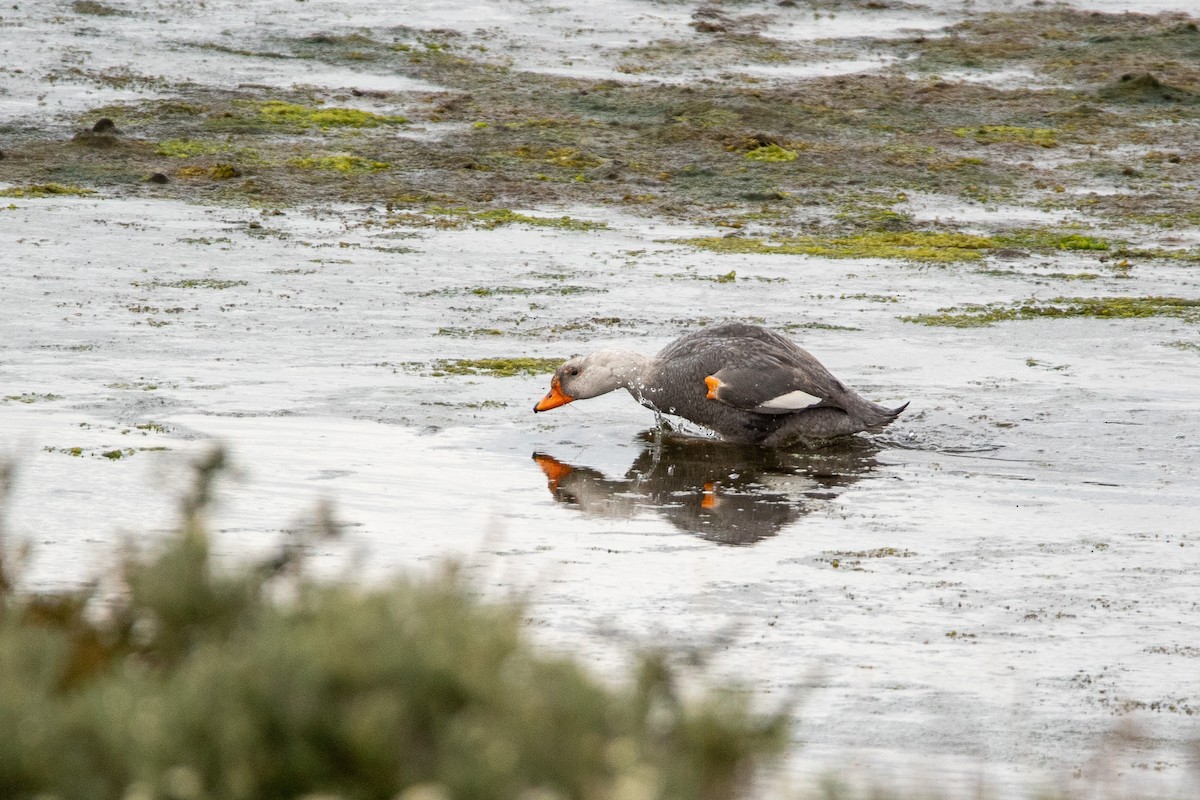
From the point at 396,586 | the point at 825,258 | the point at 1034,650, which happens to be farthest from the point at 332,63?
the point at 396,586

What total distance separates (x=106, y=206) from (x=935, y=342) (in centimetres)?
931

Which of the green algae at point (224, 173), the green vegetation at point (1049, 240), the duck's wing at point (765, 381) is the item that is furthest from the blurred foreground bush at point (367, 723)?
the green algae at point (224, 173)

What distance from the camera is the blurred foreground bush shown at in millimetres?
2986

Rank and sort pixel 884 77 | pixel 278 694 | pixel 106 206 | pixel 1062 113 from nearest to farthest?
pixel 278 694
pixel 106 206
pixel 1062 113
pixel 884 77

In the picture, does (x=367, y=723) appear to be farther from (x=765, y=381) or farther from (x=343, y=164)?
(x=343, y=164)

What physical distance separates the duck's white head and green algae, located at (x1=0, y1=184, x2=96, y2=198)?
30.7 ft

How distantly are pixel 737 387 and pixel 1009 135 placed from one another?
14.3 m

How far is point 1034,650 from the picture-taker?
6.93 meters

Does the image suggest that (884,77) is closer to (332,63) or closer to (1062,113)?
(1062,113)

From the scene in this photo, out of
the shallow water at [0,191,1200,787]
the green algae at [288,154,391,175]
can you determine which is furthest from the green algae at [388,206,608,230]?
the green algae at [288,154,391,175]

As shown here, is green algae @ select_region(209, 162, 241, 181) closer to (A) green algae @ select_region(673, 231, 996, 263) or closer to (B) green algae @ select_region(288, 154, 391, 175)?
(B) green algae @ select_region(288, 154, 391, 175)

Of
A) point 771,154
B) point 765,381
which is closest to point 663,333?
point 765,381

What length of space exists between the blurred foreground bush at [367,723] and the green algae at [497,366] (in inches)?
358

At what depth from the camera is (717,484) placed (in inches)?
406
